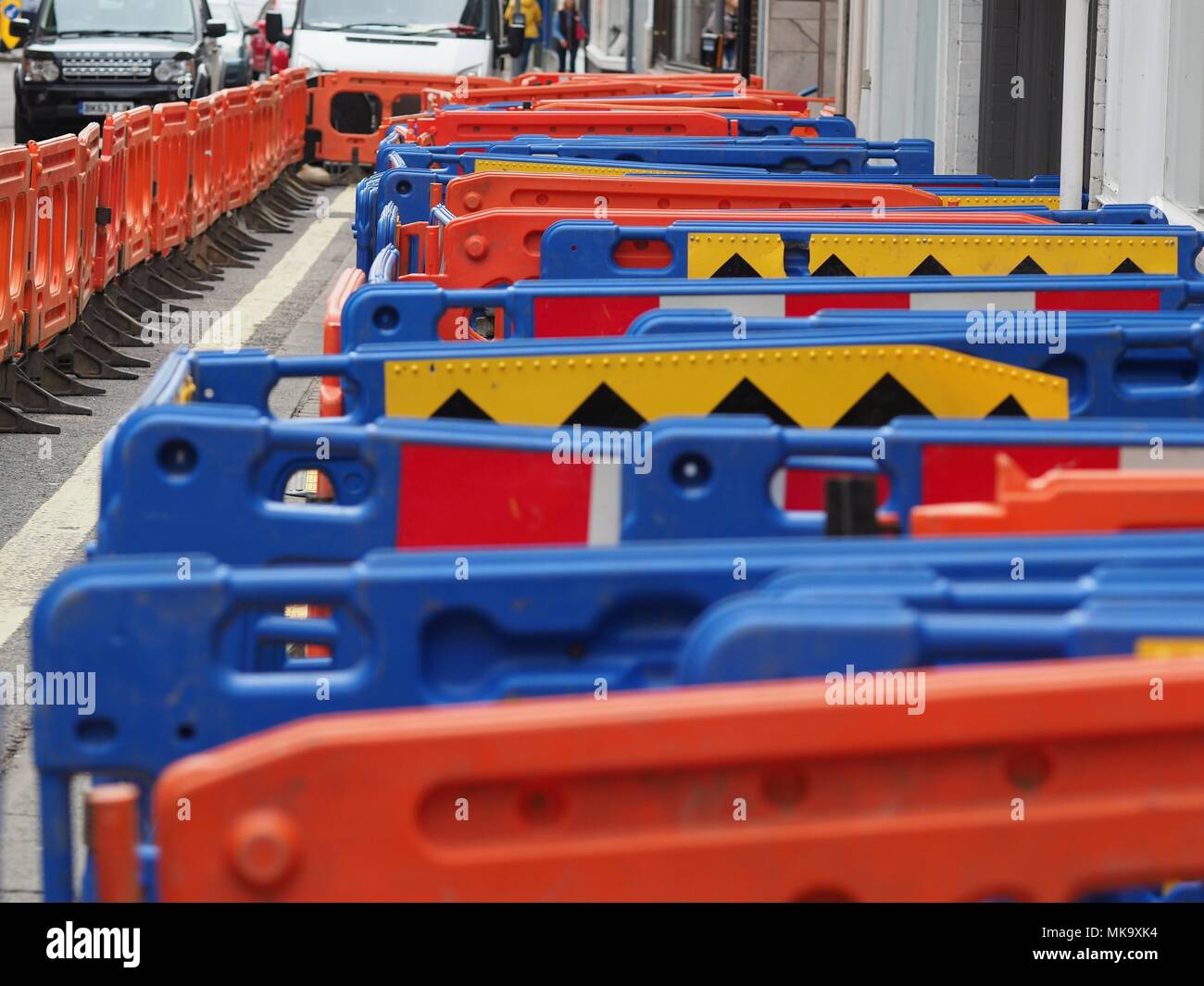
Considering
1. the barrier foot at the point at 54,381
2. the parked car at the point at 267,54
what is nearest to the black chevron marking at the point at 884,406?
the barrier foot at the point at 54,381

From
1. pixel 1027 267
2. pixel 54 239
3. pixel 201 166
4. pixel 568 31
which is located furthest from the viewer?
pixel 568 31

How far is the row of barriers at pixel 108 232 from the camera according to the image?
423 inches

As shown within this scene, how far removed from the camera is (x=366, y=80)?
984 inches

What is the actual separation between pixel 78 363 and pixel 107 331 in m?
1.16

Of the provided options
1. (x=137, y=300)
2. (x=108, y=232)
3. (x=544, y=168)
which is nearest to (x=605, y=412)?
(x=544, y=168)

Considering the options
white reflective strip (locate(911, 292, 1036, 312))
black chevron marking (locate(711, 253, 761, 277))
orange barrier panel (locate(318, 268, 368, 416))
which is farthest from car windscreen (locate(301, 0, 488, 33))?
white reflective strip (locate(911, 292, 1036, 312))

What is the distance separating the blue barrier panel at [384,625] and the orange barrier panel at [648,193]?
4.57 m

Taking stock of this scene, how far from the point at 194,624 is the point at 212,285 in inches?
548

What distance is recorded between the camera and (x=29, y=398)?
35.4 feet

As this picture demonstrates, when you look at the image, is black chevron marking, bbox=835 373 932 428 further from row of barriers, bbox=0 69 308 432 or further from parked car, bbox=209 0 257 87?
parked car, bbox=209 0 257 87

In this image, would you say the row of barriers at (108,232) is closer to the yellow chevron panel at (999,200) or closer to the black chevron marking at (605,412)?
the yellow chevron panel at (999,200)

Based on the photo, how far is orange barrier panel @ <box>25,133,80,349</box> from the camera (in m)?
11.0

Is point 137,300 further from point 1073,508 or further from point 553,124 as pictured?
point 1073,508
